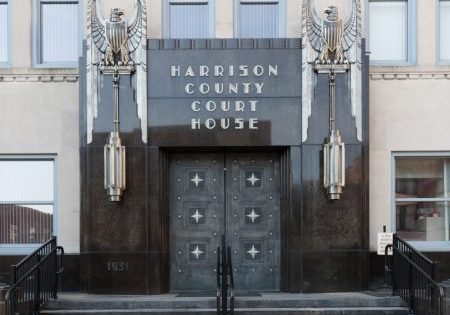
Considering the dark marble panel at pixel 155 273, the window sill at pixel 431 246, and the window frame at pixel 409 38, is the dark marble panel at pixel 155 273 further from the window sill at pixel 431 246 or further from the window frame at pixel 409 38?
the window frame at pixel 409 38

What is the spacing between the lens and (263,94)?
11.7m

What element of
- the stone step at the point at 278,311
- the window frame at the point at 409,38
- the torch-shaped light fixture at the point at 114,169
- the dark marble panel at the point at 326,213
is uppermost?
the window frame at the point at 409,38

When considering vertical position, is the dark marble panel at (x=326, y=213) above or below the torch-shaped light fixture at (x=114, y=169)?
below

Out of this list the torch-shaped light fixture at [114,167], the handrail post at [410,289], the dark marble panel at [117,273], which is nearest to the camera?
the handrail post at [410,289]

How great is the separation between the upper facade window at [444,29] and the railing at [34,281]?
7853 mm

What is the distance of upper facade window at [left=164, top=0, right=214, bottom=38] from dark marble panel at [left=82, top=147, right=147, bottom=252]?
2400 millimetres

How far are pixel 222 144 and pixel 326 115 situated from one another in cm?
187

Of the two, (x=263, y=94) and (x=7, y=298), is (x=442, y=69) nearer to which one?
(x=263, y=94)

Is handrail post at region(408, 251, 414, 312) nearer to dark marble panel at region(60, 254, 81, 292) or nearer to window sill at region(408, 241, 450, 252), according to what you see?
window sill at region(408, 241, 450, 252)

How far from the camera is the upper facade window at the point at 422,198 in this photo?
12547 millimetres

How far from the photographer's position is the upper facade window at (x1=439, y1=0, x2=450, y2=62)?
12695mm

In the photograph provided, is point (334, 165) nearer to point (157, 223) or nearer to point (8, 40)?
point (157, 223)

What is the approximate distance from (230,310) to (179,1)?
576 centimetres

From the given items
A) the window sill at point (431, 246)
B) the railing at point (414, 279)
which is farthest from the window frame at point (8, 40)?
the window sill at point (431, 246)
